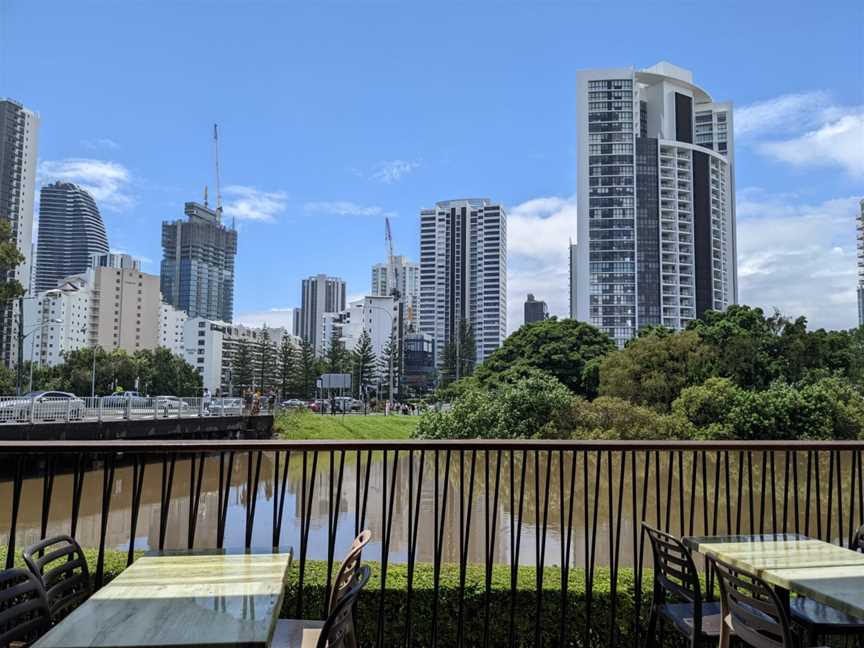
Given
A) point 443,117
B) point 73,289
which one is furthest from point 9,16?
point 73,289

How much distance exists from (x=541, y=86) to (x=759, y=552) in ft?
48.4

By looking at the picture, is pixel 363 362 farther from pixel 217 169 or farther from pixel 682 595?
pixel 217 169

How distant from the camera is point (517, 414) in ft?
55.3

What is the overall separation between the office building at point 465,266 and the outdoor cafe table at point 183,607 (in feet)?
270

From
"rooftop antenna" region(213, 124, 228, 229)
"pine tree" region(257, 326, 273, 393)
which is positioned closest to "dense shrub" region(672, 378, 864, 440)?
"pine tree" region(257, 326, 273, 393)

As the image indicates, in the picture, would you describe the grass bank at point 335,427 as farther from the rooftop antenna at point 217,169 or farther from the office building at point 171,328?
the rooftop antenna at point 217,169

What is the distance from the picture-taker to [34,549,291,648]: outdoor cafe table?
1538 mm

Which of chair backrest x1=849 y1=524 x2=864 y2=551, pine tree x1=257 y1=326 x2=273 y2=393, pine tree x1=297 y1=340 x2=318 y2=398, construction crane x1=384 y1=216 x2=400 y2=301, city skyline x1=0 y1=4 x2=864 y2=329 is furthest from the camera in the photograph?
construction crane x1=384 y1=216 x2=400 y2=301

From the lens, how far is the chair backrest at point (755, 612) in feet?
6.14

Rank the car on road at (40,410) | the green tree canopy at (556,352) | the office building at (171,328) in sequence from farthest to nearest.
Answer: the office building at (171,328)
the green tree canopy at (556,352)
the car on road at (40,410)

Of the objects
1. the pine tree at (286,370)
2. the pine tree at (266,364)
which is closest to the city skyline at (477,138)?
the pine tree at (266,364)

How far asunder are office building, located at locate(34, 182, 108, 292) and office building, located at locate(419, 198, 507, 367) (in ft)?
194

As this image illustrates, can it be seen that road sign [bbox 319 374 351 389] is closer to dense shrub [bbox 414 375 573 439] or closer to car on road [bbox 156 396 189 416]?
car on road [bbox 156 396 189 416]

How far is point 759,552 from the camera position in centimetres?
247
